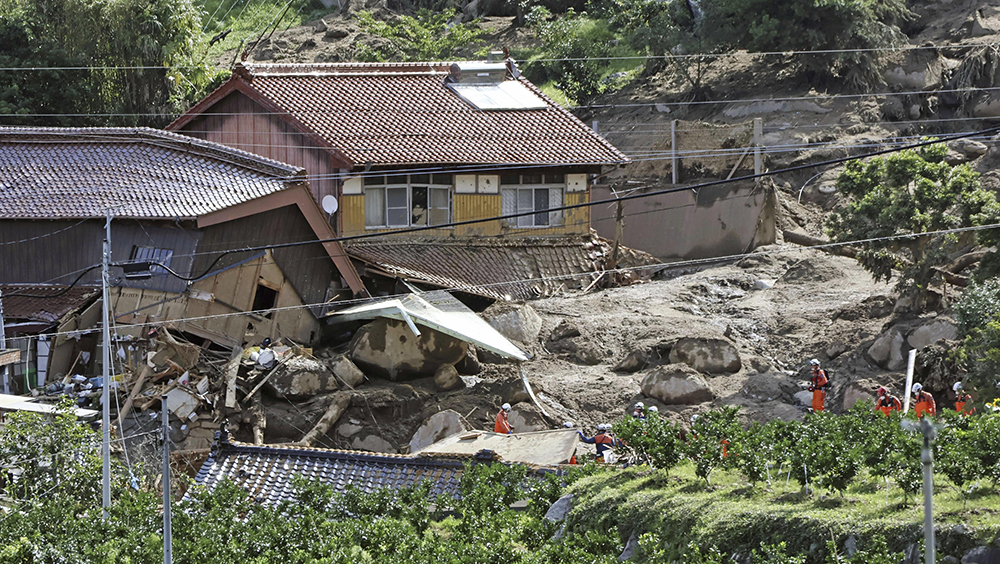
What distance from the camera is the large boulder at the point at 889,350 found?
2594 centimetres

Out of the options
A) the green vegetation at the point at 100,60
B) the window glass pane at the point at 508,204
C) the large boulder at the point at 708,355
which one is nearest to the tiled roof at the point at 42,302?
the window glass pane at the point at 508,204

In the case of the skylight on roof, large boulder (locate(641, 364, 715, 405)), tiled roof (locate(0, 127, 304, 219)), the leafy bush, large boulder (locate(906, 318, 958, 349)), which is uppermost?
the leafy bush

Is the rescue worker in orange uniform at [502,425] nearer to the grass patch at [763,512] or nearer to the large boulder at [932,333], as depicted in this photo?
the grass patch at [763,512]

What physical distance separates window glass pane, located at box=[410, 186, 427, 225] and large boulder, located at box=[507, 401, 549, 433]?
9646 millimetres

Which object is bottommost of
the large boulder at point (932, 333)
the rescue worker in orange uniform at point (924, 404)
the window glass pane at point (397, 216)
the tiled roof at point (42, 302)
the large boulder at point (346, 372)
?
the large boulder at point (346, 372)

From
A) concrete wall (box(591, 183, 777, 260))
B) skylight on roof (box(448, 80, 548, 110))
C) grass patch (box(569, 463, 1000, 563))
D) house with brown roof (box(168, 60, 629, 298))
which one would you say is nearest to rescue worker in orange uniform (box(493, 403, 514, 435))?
grass patch (box(569, 463, 1000, 563))

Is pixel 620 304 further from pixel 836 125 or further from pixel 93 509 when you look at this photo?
pixel 93 509

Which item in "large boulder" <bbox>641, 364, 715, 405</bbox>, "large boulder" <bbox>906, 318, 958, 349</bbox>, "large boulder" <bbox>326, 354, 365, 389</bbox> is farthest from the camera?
"large boulder" <bbox>326, 354, 365, 389</bbox>

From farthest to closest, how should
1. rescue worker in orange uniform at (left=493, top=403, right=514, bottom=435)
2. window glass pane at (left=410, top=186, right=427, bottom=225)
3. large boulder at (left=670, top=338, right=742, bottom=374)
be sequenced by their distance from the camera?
1. window glass pane at (left=410, top=186, right=427, bottom=225)
2. large boulder at (left=670, top=338, right=742, bottom=374)
3. rescue worker in orange uniform at (left=493, top=403, right=514, bottom=435)

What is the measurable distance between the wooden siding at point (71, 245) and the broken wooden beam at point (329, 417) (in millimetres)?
4902

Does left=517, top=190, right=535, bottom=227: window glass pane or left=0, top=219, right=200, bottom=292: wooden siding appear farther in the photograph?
left=517, top=190, right=535, bottom=227: window glass pane

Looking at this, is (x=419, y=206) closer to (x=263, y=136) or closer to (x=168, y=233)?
(x=263, y=136)

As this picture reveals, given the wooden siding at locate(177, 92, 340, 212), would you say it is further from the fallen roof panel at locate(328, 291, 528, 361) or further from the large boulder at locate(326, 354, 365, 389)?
the large boulder at locate(326, 354, 365, 389)

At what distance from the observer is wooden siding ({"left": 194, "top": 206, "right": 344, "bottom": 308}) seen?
27.4 meters
